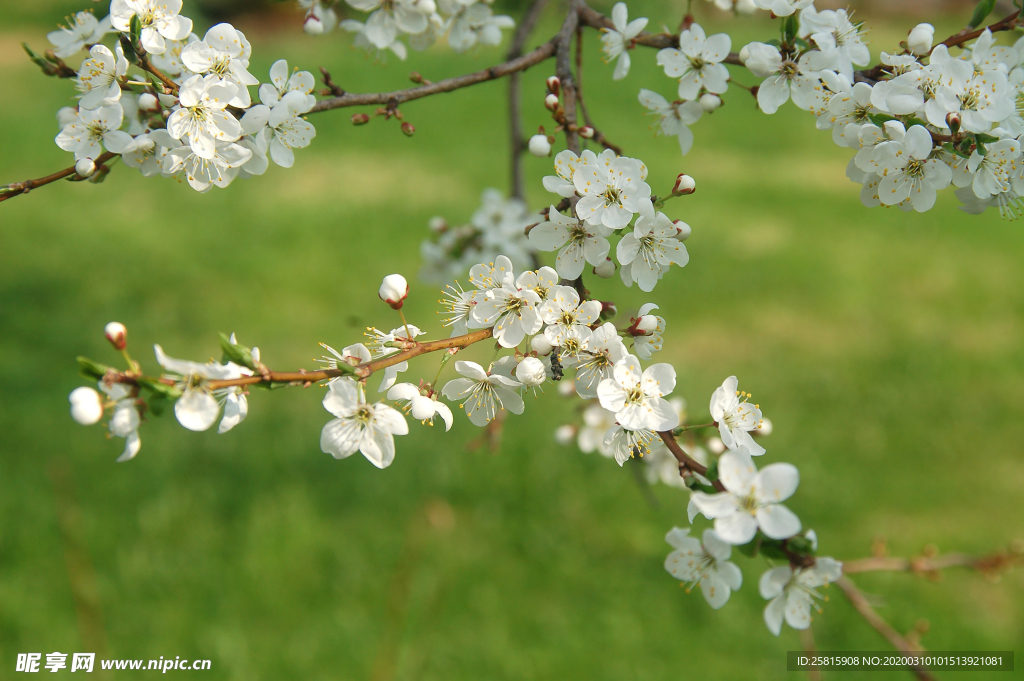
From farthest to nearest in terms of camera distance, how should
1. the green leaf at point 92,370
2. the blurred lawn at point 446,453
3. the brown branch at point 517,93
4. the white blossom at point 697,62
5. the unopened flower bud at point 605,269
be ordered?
the blurred lawn at point 446,453, the brown branch at point 517,93, the white blossom at point 697,62, the unopened flower bud at point 605,269, the green leaf at point 92,370

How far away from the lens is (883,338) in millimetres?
4957

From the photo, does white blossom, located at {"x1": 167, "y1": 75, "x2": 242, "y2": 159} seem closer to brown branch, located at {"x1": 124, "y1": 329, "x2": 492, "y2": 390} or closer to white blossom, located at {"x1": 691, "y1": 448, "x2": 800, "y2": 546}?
brown branch, located at {"x1": 124, "y1": 329, "x2": 492, "y2": 390}

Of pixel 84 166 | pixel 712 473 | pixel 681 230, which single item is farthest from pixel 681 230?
pixel 84 166

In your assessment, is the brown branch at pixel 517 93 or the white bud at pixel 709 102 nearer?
the white bud at pixel 709 102

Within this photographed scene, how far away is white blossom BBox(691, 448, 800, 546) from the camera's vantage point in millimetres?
1004

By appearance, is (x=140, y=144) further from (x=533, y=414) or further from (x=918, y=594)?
(x=918, y=594)

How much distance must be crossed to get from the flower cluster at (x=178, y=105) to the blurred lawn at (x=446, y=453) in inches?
29.4

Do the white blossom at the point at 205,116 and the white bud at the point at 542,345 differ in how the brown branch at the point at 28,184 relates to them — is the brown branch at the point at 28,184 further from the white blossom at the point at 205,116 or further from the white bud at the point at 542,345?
the white bud at the point at 542,345

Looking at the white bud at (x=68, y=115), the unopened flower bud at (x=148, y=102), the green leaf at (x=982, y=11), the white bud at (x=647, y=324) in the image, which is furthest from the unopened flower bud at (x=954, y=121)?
the white bud at (x=68, y=115)

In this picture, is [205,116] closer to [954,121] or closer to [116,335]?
[116,335]

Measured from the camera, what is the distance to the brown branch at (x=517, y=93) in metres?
2.15

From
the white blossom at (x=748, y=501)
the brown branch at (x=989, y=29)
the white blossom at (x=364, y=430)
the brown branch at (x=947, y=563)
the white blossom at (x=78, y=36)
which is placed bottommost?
the brown branch at (x=947, y=563)

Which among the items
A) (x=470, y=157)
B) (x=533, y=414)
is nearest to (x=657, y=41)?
(x=533, y=414)

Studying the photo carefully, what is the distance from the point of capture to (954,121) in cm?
126
